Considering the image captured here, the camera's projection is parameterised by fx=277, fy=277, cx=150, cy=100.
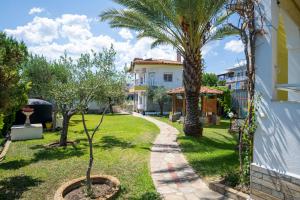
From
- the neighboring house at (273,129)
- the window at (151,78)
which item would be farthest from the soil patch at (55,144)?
the window at (151,78)

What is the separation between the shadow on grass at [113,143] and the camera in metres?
14.4

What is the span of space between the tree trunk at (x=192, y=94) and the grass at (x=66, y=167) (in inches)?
116

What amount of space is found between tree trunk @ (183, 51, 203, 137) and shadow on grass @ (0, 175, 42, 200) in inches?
386

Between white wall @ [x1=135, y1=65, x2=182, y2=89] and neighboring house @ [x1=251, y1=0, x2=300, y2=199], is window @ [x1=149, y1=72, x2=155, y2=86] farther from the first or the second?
neighboring house @ [x1=251, y1=0, x2=300, y2=199]

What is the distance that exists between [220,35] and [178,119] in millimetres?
12435

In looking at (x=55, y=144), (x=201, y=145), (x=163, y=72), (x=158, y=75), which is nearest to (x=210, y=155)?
(x=201, y=145)

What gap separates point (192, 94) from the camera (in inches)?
662

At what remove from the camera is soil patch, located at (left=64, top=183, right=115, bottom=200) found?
7277mm

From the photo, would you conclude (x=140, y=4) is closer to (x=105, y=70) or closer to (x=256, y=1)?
(x=105, y=70)

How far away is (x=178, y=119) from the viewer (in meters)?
28.4

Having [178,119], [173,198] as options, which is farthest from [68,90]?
[178,119]

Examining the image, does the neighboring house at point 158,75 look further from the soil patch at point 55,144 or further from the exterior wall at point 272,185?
the exterior wall at point 272,185

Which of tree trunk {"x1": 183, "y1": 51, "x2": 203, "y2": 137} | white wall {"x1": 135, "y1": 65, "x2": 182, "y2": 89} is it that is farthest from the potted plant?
white wall {"x1": 135, "y1": 65, "x2": 182, "y2": 89}

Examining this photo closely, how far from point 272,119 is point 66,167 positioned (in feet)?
25.3
